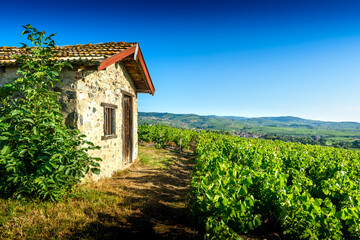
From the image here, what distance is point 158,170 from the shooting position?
8.20 m

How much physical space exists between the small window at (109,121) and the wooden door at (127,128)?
948 mm

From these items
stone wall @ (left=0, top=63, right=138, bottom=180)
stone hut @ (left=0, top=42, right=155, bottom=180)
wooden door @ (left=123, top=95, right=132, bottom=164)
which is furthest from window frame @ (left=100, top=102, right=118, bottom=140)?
wooden door @ (left=123, top=95, right=132, bottom=164)

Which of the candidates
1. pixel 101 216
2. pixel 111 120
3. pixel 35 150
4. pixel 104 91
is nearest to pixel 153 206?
pixel 101 216

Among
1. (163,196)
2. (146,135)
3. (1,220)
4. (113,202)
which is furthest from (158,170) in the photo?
(146,135)

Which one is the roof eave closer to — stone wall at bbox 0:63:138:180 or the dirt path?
stone wall at bbox 0:63:138:180

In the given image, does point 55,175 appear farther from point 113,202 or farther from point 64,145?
point 113,202

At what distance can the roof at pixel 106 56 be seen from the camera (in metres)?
4.79

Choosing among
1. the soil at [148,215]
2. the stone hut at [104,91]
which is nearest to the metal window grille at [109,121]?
the stone hut at [104,91]

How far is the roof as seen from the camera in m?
4.79

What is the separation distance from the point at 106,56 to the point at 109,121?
2.41 meters

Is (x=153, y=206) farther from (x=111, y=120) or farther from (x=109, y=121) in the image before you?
(x=111, y=120)

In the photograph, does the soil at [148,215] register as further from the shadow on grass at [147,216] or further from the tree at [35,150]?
the tree at [35,150]

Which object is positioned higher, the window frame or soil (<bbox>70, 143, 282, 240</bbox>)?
the window frame

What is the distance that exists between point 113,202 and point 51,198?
128 centimetres
